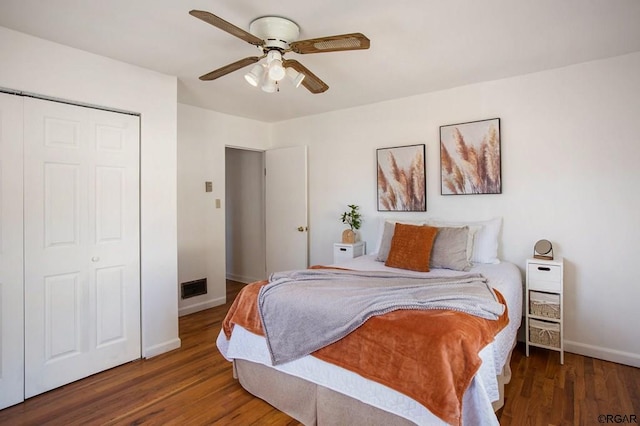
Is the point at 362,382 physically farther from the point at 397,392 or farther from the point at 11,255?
the point at 11,255

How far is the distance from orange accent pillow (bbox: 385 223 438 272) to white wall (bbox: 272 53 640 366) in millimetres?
601

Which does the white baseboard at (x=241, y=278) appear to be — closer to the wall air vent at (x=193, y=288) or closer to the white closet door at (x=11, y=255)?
the wall air vent at (x=193, y=288)

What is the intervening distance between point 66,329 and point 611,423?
3571mm

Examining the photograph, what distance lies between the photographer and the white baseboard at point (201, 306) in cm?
395

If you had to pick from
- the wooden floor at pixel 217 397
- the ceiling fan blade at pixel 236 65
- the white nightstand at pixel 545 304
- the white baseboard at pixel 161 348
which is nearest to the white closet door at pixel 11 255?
the wooden floor at pixel 217 397

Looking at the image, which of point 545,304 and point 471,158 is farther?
point 471,158

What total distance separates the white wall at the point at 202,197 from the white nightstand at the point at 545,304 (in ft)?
11.1

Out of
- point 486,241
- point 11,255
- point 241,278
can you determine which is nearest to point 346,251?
point 486,241

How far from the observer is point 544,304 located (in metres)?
2.71

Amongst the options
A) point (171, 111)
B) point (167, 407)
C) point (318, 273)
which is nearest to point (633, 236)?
point (318, 273)

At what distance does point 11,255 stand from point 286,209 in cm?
287

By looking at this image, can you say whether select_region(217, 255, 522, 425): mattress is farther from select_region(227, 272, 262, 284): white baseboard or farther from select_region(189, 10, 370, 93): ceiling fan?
select_region(227, 272, 262, 284): white baseboard

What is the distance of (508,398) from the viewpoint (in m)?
2.20

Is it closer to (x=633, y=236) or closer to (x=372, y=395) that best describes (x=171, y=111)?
(x=372, y=395)
